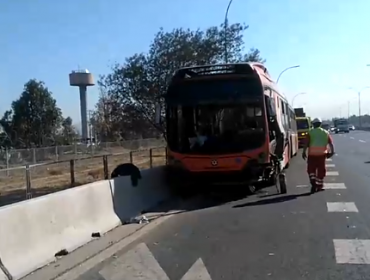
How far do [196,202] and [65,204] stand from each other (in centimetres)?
626

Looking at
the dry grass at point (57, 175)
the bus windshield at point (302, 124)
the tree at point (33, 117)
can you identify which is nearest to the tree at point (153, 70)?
the dry grass at point (57, 175)

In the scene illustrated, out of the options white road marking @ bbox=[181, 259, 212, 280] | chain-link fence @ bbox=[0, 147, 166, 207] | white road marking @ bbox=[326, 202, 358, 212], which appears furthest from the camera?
chain-link fence @ bbox=[0, 147, 166, 207]

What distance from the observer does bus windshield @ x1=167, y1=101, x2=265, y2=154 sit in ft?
51.8

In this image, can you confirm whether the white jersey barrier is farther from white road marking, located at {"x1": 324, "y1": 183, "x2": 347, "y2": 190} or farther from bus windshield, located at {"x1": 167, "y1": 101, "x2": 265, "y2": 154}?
white road marking, located at {"x1": 324, "y1": 183, "x2": 347, "y2": 190}

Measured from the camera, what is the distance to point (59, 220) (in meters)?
9.15

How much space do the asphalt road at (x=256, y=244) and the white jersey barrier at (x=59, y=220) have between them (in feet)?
2.70

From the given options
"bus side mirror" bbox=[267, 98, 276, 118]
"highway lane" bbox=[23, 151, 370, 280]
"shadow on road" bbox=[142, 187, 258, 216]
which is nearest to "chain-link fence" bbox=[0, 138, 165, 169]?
"shadow on road" bbox=[142, 187, 258, 216]

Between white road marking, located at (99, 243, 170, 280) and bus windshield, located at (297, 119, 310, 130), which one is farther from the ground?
bus windshield, located at (297, 119, 310, 130)

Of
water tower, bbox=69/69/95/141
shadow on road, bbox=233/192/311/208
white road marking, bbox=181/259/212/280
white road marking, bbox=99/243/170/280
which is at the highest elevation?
water tower, bbox=69/69/95/141

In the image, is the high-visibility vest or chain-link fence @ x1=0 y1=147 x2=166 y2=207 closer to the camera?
the high-visibility vest

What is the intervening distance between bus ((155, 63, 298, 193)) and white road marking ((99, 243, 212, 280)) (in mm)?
7002

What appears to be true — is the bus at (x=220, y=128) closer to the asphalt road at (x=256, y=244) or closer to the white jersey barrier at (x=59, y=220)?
the asphalt road at (x=256, y=244)

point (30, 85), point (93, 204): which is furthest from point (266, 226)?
point (30, 85)

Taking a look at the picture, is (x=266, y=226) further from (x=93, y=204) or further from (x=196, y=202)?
(x=196, y=202)
